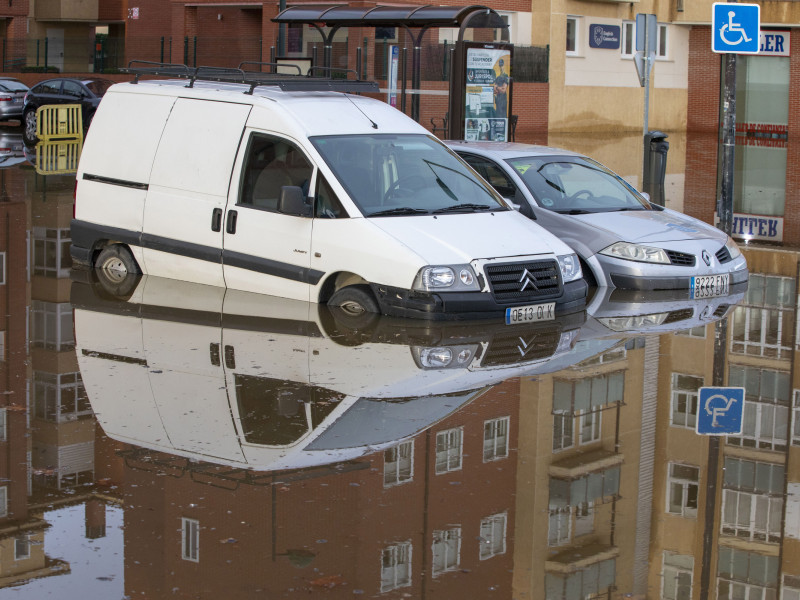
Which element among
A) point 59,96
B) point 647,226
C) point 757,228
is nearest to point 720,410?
point 647,226

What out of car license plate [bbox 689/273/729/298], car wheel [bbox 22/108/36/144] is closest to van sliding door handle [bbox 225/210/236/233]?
car license plate [bbox 689/273/729/298]

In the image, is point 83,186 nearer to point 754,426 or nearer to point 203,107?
point 203,107

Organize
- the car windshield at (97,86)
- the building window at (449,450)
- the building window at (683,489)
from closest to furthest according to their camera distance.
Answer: the building window at (683,489) → the building window at (449,450) → the car windshield at (97,86)

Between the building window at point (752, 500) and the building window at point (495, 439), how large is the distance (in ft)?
4.14

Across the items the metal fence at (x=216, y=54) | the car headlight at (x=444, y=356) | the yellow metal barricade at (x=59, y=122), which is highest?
the metal fence at (x=216, y=54)

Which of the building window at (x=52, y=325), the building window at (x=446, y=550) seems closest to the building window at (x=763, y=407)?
the building window at (x=446, y=550)

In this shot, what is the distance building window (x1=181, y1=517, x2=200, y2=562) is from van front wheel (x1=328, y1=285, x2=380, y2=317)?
474cm

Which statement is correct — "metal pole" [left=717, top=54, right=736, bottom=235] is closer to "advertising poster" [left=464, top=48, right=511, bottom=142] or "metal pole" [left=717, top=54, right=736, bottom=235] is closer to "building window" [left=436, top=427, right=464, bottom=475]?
"advertising poster" [left=464, top=48, right=511, bottom=142]

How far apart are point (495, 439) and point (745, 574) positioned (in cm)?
216

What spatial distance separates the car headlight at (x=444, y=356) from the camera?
977cm

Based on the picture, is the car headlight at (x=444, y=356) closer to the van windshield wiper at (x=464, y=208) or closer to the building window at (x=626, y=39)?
the van windshield wiper at (x=464, y=208)

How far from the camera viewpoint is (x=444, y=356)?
10.1 meters

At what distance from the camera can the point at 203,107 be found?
40.7ft

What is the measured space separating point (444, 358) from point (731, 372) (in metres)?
2.08
